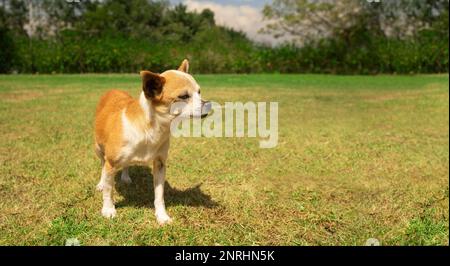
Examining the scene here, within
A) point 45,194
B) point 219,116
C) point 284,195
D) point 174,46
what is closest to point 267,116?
point 219,116

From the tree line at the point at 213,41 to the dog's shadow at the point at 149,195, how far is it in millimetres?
21435

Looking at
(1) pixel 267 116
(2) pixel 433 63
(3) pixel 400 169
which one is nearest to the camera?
(3) pixel 400 169

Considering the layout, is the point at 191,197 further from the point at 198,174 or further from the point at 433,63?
the point at 433,63

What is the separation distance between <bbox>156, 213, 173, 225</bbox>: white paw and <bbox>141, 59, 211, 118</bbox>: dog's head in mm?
1191

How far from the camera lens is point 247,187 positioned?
611 centimetres

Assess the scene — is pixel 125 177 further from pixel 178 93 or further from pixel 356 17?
pixel 356 17

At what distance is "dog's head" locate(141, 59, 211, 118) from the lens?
409 centimetres

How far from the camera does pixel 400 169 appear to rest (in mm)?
7242

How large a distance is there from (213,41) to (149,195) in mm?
29051

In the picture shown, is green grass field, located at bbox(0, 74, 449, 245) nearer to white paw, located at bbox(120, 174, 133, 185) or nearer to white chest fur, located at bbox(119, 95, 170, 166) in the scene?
white paw, located at bbox(120, 174, 133, 185)

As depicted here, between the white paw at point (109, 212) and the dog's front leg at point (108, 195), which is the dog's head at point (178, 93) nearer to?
the dog's front leg at point (108, 195)

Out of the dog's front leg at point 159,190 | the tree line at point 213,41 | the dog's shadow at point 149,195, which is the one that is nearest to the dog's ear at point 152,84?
the dog's front leg at point 159,190

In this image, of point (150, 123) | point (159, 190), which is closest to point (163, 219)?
point (159, 190)
